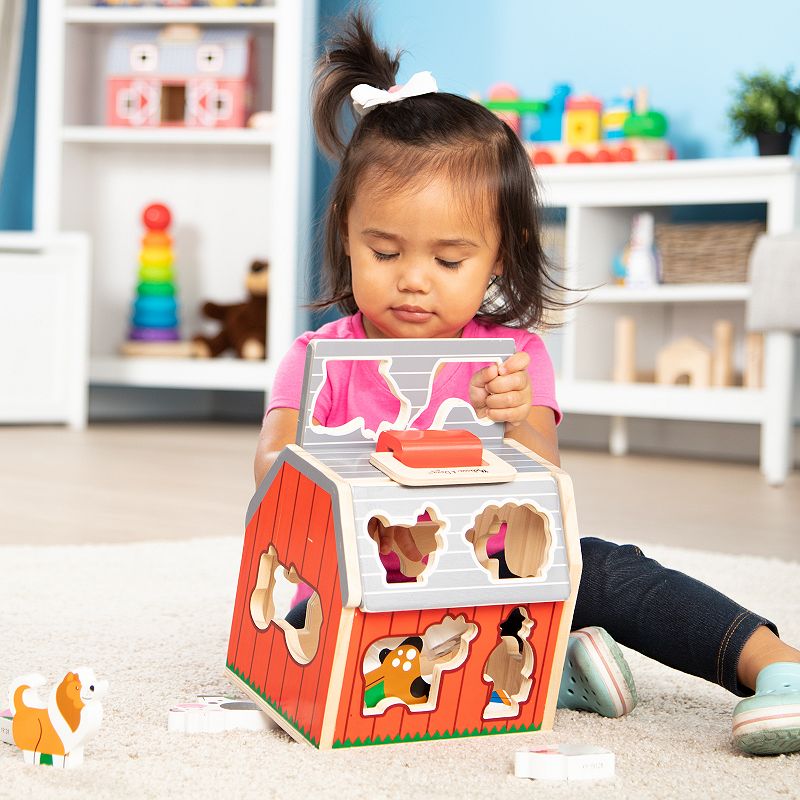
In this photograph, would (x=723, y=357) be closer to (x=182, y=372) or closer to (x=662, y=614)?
(x=182, y=372)

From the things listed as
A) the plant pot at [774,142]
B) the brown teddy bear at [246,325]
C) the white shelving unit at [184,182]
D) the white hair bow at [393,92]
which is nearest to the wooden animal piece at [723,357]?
the plant pot at [774,142]

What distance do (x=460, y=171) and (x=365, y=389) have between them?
0.19 m

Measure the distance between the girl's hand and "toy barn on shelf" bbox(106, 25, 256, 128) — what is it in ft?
8.23

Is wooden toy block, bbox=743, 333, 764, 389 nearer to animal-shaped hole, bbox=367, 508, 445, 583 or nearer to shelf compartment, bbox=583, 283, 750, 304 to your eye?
shelf compartment, bbox=583, 283, 750, 304

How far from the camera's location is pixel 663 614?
891 mm

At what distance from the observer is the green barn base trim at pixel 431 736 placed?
767mm

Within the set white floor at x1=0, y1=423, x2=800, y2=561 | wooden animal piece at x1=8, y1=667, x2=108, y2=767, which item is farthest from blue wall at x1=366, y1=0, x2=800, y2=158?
wooden animal piece at x1=8, y1=667, x2=108, y2=767

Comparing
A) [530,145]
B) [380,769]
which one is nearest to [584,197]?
[530,145]

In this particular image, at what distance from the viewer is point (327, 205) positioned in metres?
1.08

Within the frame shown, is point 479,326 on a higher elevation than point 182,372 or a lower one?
higher

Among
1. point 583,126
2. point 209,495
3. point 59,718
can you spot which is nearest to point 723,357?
point 583,126

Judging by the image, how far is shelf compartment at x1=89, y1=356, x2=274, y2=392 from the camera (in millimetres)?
3205

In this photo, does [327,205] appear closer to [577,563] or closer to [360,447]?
[360,447]

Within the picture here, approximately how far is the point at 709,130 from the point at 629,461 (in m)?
0.79
